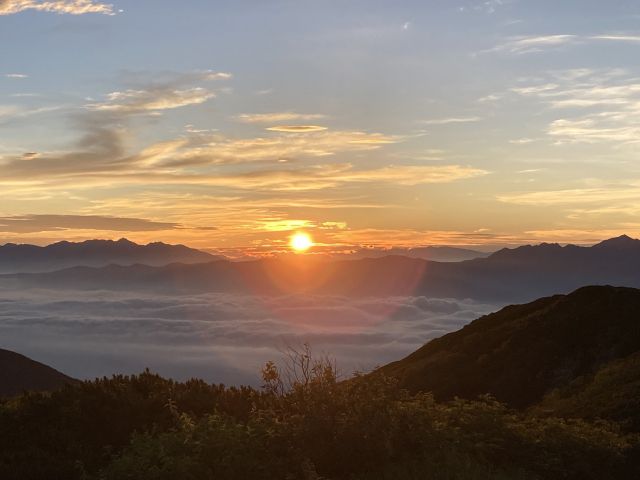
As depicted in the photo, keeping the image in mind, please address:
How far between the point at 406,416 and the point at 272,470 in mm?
3202

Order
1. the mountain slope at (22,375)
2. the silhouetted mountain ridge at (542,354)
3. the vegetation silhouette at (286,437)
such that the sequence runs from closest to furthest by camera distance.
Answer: the vegetation silhouette at (286,437) → the silhouetted mountain ridge at (542,354) → the mountain slope at (22,375)

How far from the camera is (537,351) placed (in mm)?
39719

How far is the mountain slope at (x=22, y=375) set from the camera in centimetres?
7644

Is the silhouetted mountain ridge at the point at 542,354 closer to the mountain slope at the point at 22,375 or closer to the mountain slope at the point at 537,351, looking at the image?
the mountain slope at the point at 537,351

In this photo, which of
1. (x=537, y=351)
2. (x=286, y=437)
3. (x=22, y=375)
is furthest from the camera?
(x=22, y=375)

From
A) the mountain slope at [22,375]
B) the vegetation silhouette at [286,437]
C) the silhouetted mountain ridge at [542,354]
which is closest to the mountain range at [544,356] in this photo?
the silhouetted mountain ridge at [542,354]

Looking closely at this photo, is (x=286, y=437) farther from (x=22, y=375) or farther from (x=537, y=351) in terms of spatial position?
(x=22, y=375)

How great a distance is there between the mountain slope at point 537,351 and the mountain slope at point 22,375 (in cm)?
4904

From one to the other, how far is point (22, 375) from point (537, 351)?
212 feet

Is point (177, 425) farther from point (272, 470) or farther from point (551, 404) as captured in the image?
point (551, 404)

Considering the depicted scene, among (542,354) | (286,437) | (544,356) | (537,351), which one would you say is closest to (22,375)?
(537,351)

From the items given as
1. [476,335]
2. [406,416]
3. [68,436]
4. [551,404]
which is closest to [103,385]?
[68,436]

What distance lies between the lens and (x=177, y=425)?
45.0 feet

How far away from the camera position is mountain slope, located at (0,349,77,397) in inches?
3009
